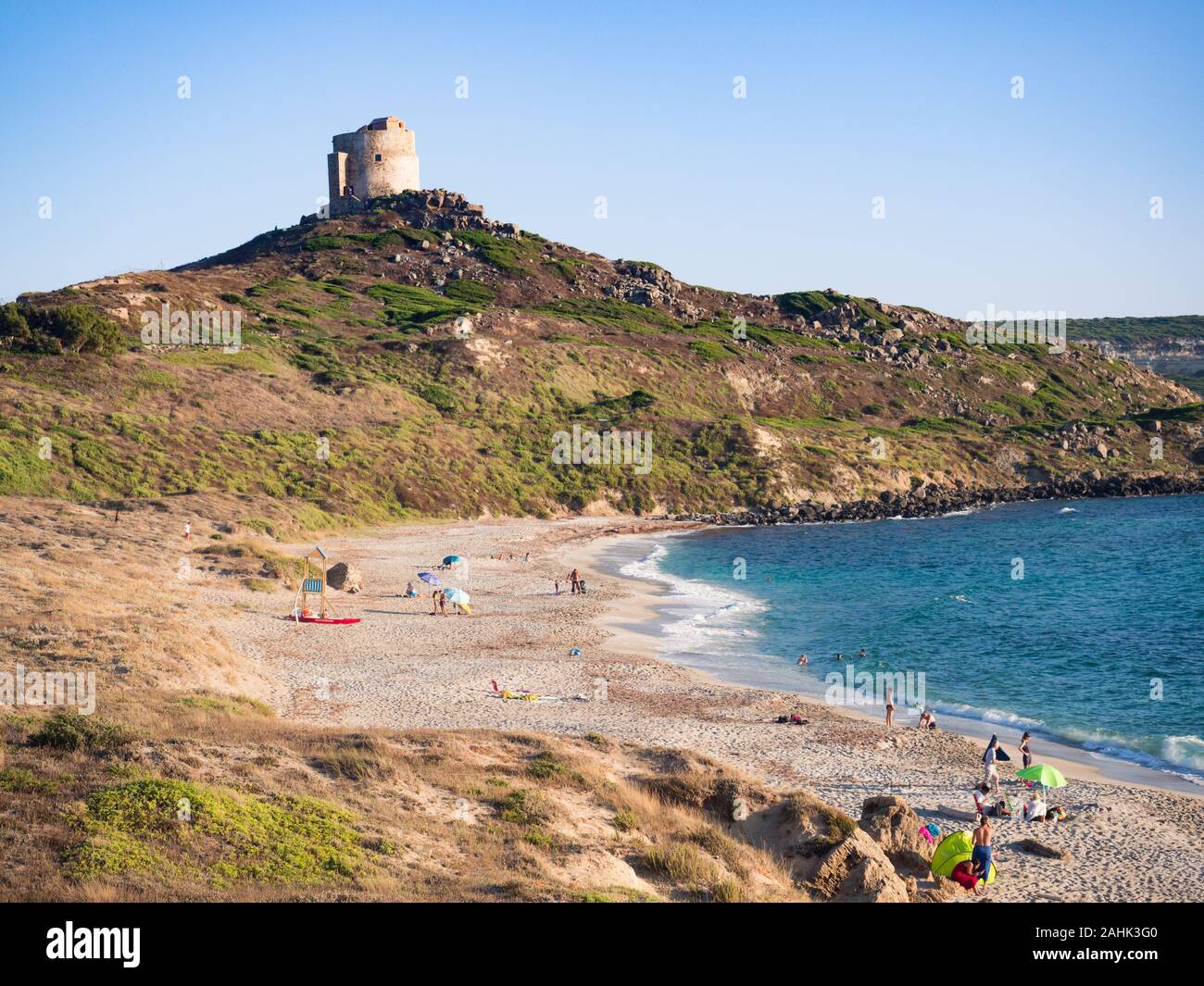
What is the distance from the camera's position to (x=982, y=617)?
45.9m

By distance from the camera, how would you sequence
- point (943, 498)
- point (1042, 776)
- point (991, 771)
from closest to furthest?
point (1042, 776) < point (991, 771) < point (943, 498)

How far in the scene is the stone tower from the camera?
13362cm

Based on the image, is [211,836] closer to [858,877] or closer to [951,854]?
[858,877]

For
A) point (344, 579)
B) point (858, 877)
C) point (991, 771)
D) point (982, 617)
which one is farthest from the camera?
point (982, 617)

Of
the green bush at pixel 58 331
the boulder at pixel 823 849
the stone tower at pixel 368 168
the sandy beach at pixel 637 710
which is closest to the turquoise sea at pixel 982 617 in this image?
the sandy beach at pixel 637 710

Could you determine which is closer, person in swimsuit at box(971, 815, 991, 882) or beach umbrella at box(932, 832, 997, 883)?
beach umbrella at box(932, 832, 997, 883)

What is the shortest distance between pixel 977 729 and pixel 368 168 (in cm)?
12417

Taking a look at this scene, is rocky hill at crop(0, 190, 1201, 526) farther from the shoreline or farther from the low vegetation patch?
the low vegetation patch

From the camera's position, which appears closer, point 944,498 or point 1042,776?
point 1042,776

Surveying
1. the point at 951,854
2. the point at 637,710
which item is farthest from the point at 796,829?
the point at 637,710

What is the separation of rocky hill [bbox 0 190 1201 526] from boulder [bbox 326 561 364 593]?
15.0 metres

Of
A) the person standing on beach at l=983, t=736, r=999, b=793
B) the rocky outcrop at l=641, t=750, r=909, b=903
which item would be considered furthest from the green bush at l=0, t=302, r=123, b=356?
the person standing on beach at l=983, t=736, r=999, b=793
